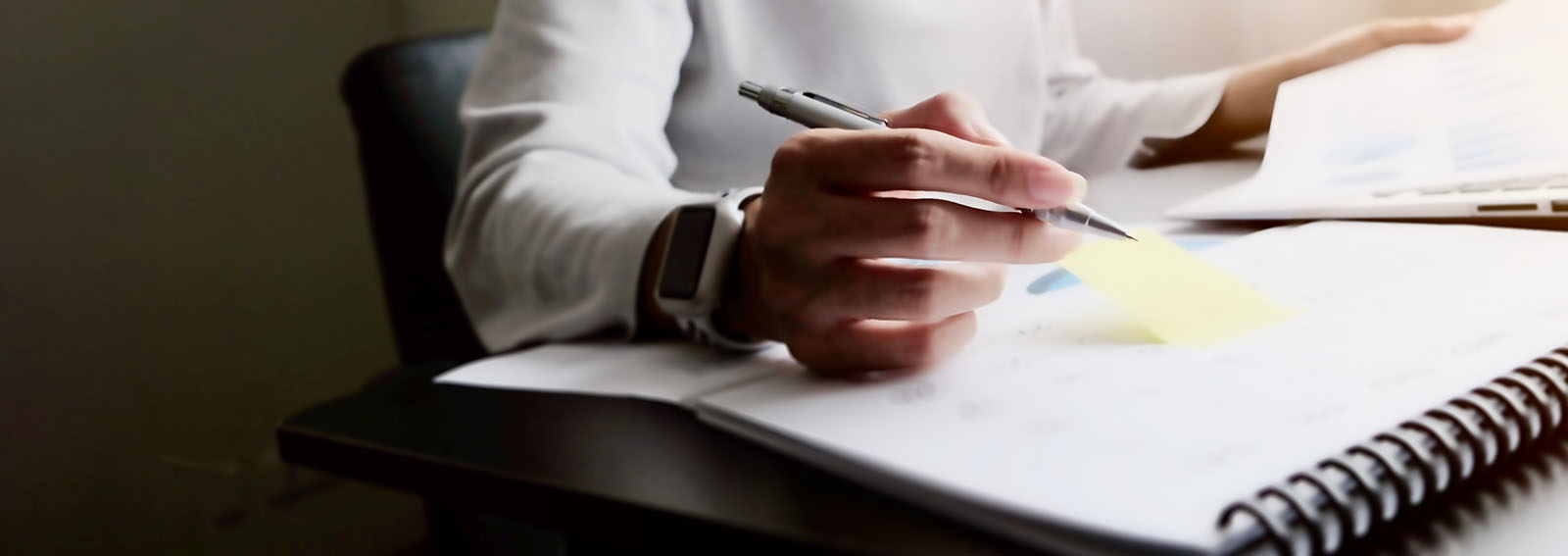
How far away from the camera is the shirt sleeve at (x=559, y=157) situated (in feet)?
1.61

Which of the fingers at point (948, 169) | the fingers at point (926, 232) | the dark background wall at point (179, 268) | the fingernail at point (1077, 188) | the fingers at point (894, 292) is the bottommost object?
the dark background wall at point (179, 268)

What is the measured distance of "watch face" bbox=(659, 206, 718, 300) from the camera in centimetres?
40

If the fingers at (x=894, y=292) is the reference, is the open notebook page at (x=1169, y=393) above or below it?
below

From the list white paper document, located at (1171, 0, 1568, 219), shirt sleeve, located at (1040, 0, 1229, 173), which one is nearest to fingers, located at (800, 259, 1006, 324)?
white paper document, located at (1171, 0, 1568, 219)

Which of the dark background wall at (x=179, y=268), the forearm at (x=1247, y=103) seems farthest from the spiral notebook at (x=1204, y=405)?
the dark background wall at (x=179, y=268)

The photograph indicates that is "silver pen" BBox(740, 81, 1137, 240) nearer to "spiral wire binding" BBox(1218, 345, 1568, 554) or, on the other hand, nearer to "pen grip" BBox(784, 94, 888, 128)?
"pen grip" BBox(784, 94, 888, 128)

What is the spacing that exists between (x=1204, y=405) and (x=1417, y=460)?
5cm

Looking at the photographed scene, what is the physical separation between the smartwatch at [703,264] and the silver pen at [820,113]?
0.04m

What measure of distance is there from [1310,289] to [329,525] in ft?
3.89

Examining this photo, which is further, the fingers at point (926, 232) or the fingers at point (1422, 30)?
the fingers at point (1422, 30)

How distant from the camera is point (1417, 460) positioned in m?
0.24

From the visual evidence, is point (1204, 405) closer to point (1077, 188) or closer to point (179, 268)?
point (1077, 188)

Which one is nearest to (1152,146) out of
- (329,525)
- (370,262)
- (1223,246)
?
(1223,246)

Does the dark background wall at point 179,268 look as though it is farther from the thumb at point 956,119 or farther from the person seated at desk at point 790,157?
the thumb at point 956,119
